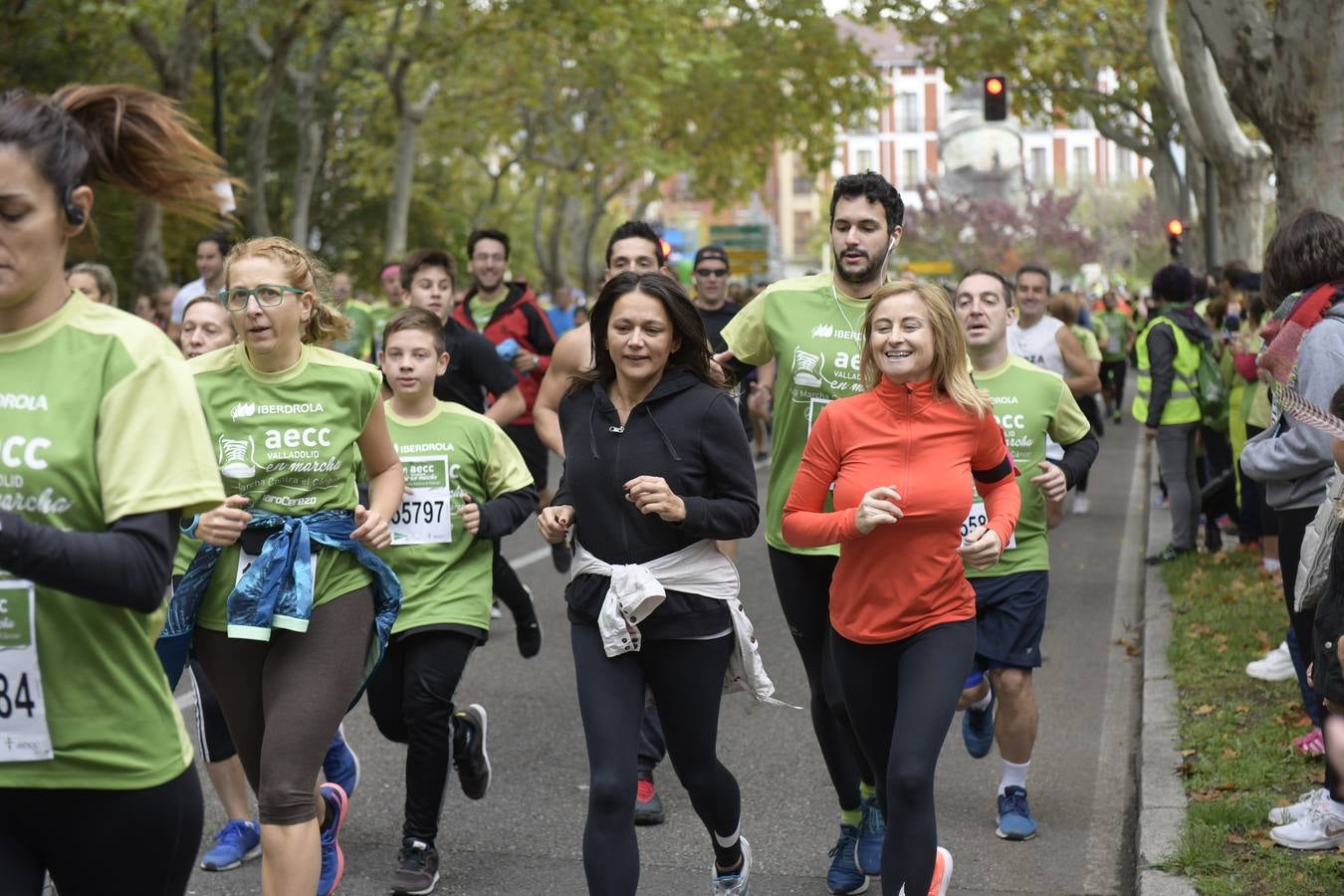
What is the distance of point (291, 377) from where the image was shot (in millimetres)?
4711

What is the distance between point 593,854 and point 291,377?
1434 mm

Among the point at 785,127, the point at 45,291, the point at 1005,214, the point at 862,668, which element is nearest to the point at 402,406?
the point at 862,668

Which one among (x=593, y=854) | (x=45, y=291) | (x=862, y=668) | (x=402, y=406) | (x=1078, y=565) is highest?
(x=45, y=291)

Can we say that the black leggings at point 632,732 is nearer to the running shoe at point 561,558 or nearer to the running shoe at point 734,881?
the running shoe at point 734,881

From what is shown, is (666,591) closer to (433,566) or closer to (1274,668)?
(433,566)

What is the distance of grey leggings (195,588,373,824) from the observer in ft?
14.7

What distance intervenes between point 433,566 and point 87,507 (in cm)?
310

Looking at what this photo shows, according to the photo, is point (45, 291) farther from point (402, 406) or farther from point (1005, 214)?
point (1005, 214)

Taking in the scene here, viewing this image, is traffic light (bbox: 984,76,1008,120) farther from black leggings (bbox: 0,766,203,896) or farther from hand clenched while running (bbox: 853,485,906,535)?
black leggings (bbox: 0,766,203,896)

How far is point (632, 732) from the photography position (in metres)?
4.61

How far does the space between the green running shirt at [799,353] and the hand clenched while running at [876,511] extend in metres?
1.02

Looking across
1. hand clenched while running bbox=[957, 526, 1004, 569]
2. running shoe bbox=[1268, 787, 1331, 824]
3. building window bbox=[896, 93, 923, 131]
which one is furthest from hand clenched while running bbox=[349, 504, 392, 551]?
building window bbox=[896, 93, 923, 131]

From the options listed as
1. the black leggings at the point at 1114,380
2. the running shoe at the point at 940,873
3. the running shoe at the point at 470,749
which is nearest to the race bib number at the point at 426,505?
the running shoe at the point at 470,749

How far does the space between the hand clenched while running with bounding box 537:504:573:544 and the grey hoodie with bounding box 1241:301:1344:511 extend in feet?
7.06
